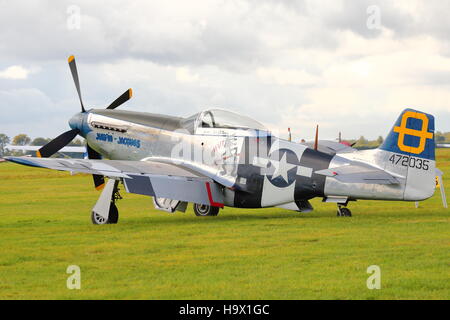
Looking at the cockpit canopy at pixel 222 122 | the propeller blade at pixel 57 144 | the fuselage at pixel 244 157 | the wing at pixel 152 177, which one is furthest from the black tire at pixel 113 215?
the propeller blade at pixel 57 144

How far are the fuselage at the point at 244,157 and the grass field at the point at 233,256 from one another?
26.3 inches

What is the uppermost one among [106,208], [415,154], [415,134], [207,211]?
[415,134]

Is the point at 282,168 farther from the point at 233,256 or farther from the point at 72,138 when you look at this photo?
the point at 72,138

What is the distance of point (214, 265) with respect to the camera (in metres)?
10.4

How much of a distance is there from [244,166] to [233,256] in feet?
18.3

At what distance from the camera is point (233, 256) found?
36.8ft

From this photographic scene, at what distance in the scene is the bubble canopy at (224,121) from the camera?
17094 millimetres


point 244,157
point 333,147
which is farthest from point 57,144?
point 333,147

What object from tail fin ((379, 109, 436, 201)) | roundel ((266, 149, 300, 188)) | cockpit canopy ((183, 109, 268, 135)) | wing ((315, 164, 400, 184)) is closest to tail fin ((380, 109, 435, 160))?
tail fin ((379, 109, 436, 201))

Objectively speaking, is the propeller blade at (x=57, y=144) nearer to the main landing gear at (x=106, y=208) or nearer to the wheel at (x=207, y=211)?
the main landing gear at (x=106, y=208)
